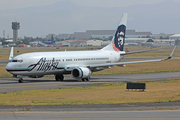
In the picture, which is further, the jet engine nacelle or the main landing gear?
the main landing gear

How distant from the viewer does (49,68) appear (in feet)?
159

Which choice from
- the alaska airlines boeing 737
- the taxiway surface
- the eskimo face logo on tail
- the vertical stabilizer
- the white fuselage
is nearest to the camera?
the taxiway surface

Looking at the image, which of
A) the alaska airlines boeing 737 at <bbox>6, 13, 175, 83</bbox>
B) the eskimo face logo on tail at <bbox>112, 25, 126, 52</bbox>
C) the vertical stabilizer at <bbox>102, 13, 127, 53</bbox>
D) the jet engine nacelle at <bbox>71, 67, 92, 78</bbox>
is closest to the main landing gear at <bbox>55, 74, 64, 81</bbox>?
the alaska airlines boeing 737 at <bbox>6, 13, 175, 83</bbox>

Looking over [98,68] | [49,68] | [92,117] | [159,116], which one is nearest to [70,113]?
[92,117]

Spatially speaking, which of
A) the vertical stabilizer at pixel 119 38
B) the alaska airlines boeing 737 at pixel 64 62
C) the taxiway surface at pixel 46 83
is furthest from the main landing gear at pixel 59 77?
the vertical stabilizer at pixel 119 38

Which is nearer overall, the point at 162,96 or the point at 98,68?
the point at 162,96

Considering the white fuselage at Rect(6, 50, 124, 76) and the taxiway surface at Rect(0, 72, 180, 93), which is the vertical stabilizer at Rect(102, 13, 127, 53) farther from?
the taxiway surface at Rect(0, 72, 180, 93)

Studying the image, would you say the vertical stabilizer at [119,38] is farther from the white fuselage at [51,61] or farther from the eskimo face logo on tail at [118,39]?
the white fuselage at [51,61]

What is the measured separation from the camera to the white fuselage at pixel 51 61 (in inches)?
1801

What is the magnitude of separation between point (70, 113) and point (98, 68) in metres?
31.1

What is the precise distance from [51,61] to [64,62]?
8.34 ft

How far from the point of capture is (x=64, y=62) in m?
50.5

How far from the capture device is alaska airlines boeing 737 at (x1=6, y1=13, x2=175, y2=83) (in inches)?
1811

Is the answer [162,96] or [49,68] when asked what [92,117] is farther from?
[49,68]
